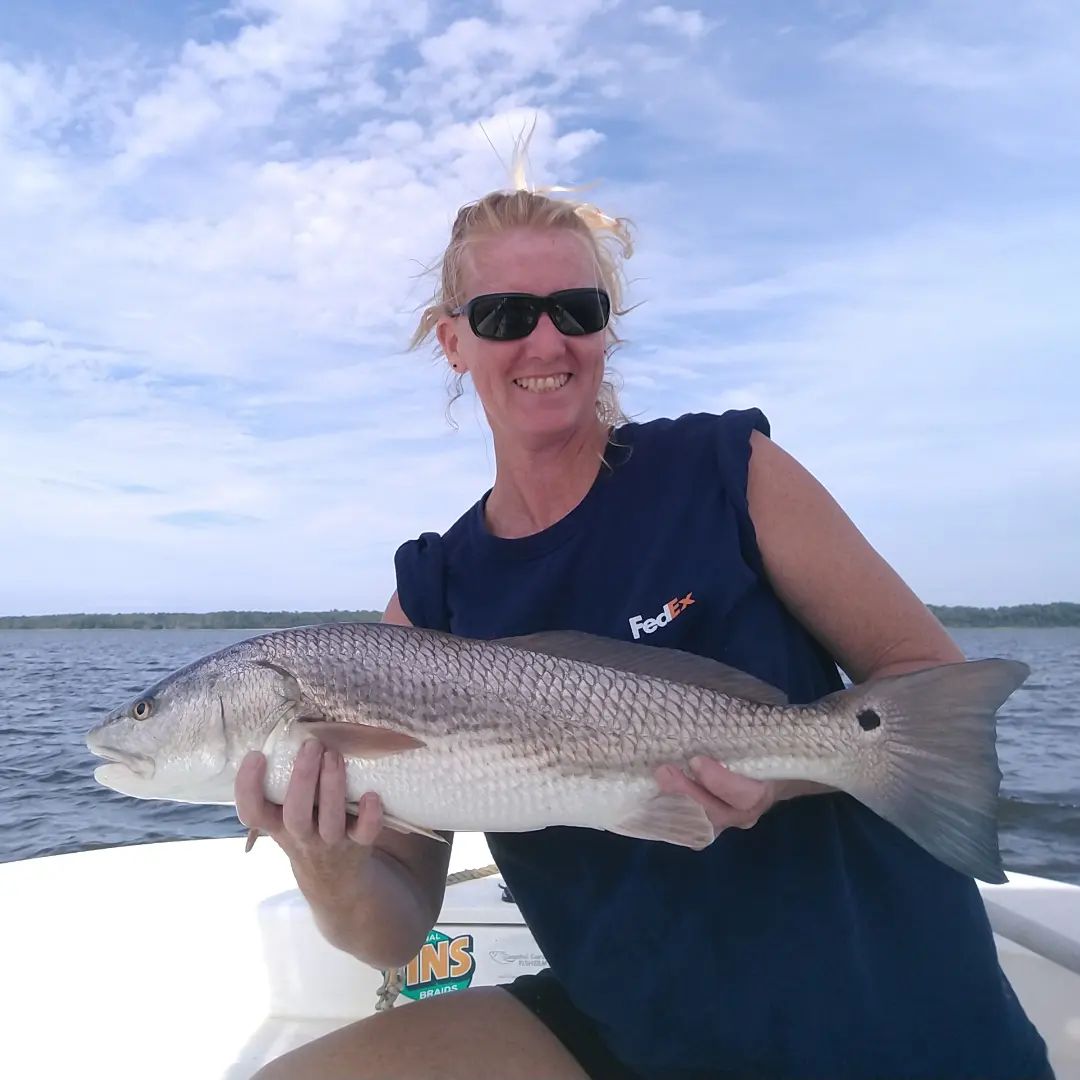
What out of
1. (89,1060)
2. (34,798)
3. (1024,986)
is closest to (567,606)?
(1024,986)

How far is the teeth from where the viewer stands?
296cm

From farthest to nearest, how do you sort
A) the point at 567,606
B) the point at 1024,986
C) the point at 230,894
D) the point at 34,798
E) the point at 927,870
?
the point at 34,798, the point at 230,894, the point at 1024,986, the point at 567,606, the point at 927,870

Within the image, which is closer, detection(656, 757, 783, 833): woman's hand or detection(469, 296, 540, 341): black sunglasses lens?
detection(656, 757, 783, 833): woman's hand

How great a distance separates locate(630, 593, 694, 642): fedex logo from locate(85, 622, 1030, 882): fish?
0.09 m

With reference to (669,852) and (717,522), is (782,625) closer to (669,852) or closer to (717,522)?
(717,522)

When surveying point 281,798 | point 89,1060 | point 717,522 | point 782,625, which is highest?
point 717,522

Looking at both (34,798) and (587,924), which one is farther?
(34,798)

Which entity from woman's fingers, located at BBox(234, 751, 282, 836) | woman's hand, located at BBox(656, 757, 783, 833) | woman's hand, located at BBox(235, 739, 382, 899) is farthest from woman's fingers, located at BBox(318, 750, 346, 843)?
woman's hand, located at BBox(656, 757, 783, 833)

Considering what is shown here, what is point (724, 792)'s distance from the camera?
2402mm

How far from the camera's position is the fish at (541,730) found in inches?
92.1

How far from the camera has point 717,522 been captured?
2652 millimetres

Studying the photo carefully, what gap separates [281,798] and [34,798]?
1041cm

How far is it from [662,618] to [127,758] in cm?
172

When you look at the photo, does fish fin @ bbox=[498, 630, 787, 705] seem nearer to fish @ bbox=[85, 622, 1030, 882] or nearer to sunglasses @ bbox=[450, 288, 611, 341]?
fish @ bbox=[85, 622, 1030, 882]
